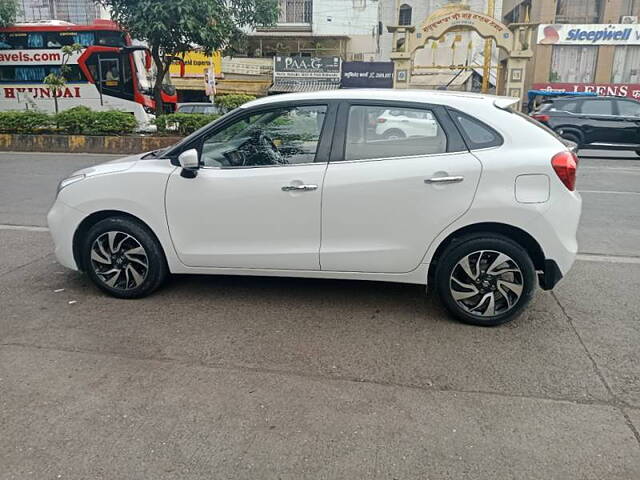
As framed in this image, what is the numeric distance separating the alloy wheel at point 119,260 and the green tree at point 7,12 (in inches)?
788

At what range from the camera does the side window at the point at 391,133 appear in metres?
4.04

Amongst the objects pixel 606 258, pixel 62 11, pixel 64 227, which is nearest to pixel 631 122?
pixel 606 258

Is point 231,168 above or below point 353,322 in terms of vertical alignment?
above

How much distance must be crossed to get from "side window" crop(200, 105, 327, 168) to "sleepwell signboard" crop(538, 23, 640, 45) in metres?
29.2

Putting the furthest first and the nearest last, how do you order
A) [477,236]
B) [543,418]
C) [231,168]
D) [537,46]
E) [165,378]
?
[537,46] → [231,168] → [477,236] → [165,378] → [543,418]

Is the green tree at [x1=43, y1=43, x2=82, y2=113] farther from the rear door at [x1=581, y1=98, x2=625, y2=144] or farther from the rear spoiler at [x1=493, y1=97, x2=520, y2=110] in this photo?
the rear spoiler at [x1=493, y1=97, x2=520, y2=110]

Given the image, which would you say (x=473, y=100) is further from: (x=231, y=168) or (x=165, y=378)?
(x=165, y=378)

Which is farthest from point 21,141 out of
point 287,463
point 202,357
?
point 287,463

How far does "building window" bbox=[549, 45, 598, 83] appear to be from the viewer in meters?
29.3

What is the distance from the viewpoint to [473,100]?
4.13 meters

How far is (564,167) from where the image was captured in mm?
3850

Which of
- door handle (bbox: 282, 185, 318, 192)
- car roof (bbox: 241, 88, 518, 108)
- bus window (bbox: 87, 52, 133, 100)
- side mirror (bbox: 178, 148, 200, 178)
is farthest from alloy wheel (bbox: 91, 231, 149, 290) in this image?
bus window (bbox: 87, 52, 133, 100)

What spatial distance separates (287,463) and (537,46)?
31.3 m

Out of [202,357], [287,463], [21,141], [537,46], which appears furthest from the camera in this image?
[537,46]
